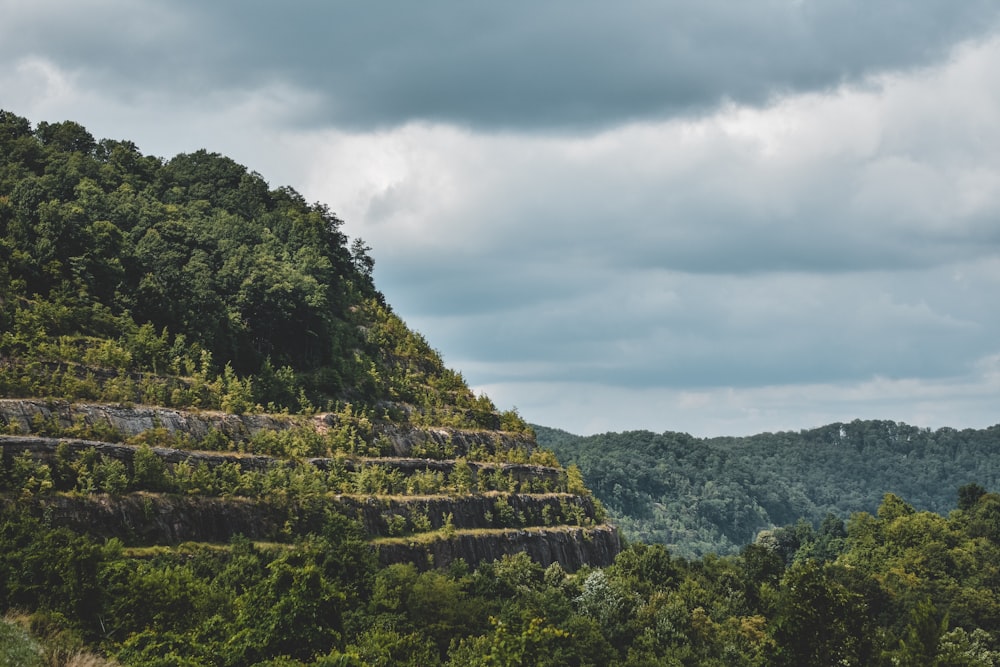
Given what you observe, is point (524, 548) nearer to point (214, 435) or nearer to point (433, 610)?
point (433, 610)

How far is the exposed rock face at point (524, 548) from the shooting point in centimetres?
12556

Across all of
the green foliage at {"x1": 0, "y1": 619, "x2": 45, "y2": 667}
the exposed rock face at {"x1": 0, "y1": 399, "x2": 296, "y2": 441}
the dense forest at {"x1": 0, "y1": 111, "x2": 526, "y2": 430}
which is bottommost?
the green foliage at {"x1": 0, "y1": 619, "x2": 45, "y2": 667}

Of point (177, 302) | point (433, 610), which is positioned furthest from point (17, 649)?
point (177, 302)

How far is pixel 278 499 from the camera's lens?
117688mm

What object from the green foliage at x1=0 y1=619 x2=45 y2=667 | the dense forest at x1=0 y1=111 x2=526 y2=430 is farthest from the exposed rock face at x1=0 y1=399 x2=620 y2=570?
the green foliage at x1=0 y1=619 x2=45 y2=667

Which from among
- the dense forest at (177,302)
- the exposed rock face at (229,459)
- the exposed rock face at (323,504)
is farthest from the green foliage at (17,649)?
the dense forest at (177,302)

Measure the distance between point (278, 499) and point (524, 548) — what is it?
121 feet

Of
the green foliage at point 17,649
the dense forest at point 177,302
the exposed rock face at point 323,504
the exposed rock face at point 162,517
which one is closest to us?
the green foliage at point 17,649

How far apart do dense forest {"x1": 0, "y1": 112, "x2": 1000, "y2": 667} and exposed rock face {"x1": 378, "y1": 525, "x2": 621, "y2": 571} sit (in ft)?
1.53

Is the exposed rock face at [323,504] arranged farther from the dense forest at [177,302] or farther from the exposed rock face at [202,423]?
the dense forest at [177,302]

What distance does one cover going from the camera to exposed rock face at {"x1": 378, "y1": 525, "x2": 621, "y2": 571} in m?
126

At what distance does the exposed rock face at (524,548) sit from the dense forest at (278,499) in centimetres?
47

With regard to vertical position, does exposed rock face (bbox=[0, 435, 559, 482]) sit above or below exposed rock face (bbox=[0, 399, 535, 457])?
below

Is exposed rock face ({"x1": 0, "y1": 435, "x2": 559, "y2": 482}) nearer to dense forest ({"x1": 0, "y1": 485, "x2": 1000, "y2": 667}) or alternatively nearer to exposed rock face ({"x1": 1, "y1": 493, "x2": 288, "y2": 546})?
exposed rock face ({"x1": 1, "y1": 493, "x2": 288, "y2": 546})
